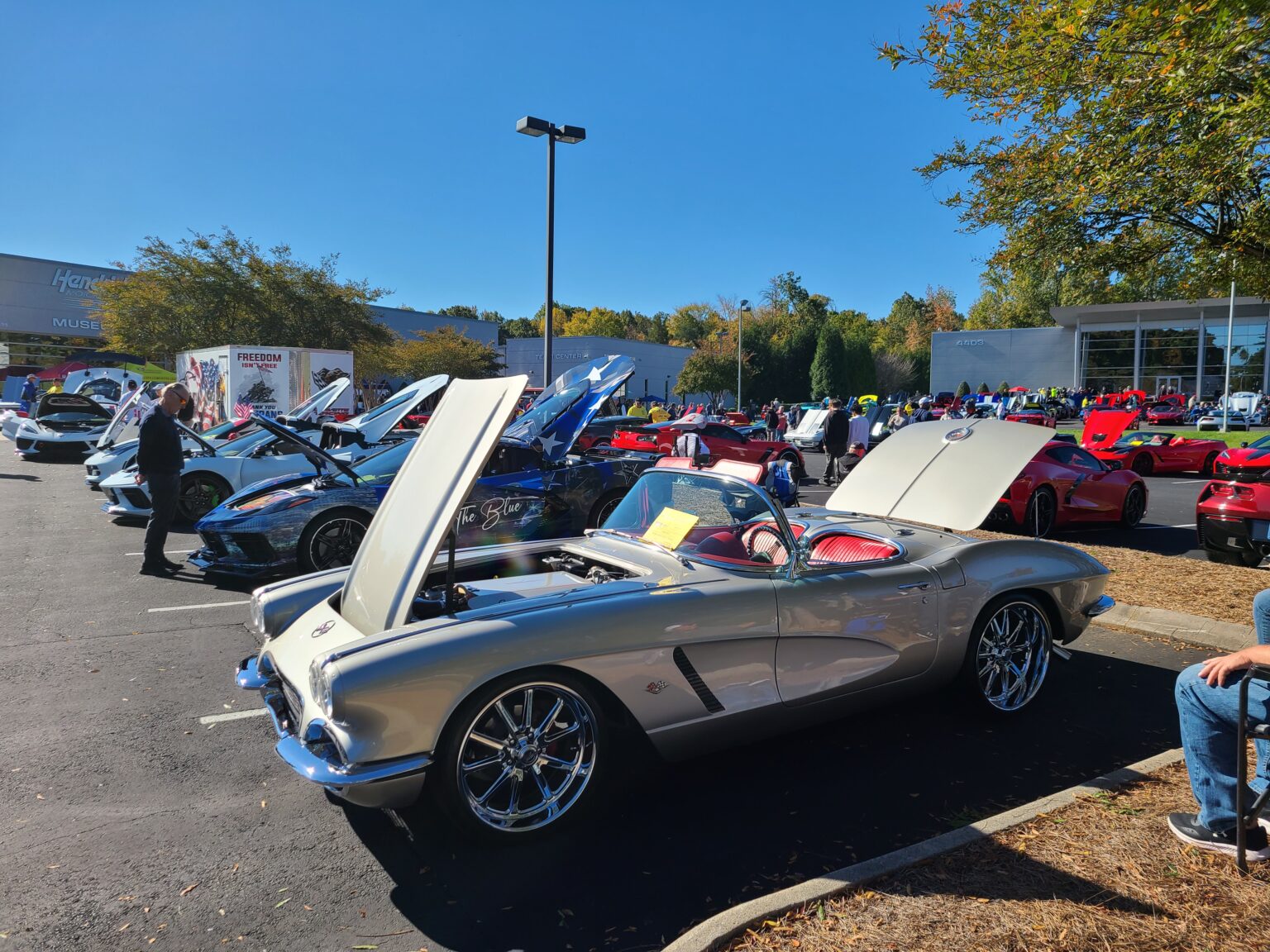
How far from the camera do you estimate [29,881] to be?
285 centimetres

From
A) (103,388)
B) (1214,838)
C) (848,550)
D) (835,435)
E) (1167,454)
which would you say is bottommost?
(1214,838)

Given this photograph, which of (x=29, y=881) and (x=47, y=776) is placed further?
(x=47, y=776)

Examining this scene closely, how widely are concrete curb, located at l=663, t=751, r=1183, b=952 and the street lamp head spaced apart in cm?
1359


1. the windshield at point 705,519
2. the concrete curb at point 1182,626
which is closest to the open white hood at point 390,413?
the windshield at point 705,519

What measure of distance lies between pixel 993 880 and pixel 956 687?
175 cm

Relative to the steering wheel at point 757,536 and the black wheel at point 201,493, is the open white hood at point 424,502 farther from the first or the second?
the black wheel at point 201,493

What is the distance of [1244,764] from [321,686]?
3062 mm

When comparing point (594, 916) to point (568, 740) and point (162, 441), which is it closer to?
point (568, 740)

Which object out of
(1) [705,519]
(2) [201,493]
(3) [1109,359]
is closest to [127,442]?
(2) [201,493]

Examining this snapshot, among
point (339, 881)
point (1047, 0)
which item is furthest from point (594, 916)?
point (1047, 0)

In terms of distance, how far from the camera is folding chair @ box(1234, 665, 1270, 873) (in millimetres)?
2459

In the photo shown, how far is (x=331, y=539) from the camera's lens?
7.67m

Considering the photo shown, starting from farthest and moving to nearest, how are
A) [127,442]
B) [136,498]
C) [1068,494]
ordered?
[127,442], [1068,494], [136,498]

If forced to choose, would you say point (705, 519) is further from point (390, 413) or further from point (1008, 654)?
point (390, 413)
